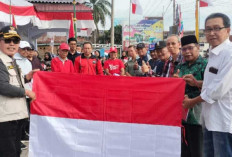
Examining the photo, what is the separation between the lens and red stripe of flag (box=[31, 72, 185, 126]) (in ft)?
11.2

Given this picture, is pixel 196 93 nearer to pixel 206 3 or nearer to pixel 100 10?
pixel 206 3

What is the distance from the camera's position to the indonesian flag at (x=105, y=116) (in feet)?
11.2

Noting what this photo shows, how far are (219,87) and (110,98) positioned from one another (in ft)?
4.51

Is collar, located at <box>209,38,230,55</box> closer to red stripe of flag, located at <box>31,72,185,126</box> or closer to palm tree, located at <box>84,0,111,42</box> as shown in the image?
red stripe of flag, located at <box>31,72,185,126</box>

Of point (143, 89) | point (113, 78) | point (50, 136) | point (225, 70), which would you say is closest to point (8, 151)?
point (50, 136)

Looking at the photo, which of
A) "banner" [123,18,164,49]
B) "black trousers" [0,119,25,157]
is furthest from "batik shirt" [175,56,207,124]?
"banner" [123,18,164,49]

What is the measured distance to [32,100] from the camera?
3525mm

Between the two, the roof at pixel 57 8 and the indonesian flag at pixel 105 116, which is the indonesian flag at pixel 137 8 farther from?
the indonesian flag at pixel 105 116

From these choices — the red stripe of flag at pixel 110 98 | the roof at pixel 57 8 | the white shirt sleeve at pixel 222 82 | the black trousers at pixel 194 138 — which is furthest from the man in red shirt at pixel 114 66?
the white shirt sleeve at pixel 222 82

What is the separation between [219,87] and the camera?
2592 mm

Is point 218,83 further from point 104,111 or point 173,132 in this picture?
point 104,111

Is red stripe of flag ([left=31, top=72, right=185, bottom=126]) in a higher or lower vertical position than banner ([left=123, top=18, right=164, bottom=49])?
lower

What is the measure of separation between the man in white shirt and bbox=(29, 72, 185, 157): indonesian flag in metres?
0.60

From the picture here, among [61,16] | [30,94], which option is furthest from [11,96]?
[61,16]
